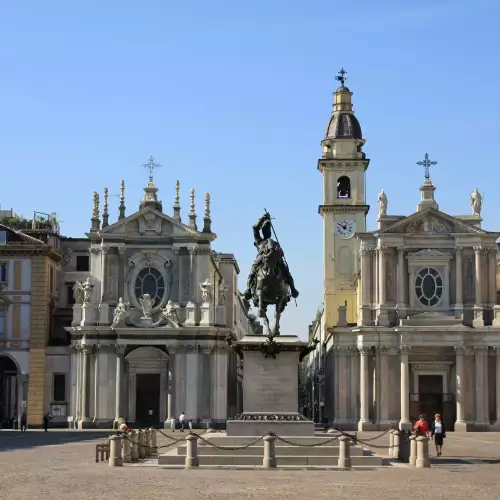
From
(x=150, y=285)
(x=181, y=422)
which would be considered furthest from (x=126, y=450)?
(x=150, y=285)

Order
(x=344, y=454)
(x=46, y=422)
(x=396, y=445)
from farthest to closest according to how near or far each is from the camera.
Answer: (x=46, y=422), (x=396, y=445), (x=344, y=454)

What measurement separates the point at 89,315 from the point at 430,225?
79.0 feet

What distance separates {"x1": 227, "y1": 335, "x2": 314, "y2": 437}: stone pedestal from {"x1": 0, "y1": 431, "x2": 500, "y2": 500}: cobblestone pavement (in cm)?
321

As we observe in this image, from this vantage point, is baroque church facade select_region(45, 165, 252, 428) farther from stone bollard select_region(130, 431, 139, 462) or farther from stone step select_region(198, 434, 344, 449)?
stone step select_region(198, 434, 344, 449)

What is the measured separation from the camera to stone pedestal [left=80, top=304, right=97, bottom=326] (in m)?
81.6

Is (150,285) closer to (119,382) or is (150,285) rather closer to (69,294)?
(119,382)

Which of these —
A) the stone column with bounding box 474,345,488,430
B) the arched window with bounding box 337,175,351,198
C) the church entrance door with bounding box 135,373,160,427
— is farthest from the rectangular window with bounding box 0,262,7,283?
the stone column with bounding box 474,345,488,430

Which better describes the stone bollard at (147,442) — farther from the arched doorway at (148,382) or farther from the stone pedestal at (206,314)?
the arched doorway at (148,382)

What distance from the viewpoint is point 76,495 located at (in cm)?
2716

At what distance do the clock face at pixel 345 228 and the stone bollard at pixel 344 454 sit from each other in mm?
54861

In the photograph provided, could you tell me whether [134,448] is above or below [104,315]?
below

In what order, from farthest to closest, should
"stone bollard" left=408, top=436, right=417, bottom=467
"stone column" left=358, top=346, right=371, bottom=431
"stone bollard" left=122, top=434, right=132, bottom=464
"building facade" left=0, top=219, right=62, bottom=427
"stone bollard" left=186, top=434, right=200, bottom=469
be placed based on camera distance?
"building facade" left=0, top=219, right=62, bottom=427 → "stone column" left=358, top=346, right=371, bottom=431 → "stone bollard" left=122, top=434, right=132, bottom=464 → "stone bollard" left=408, top=436, right=417, bottom=467 → "stone bollard" left=186, top=434, right=200, bottom=469

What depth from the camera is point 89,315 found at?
8188cm

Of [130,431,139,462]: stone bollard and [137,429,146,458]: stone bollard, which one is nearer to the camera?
[130,431,139,462]: stone bollard
